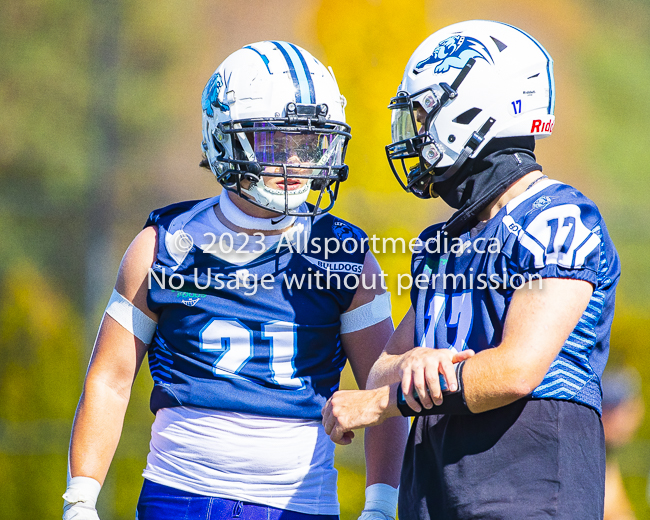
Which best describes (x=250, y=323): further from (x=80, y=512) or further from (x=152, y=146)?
(x=152, y=146)

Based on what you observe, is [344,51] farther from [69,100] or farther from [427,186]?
[427,186]

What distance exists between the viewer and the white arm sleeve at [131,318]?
2000 mm

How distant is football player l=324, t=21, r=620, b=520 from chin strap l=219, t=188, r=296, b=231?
0.42 m

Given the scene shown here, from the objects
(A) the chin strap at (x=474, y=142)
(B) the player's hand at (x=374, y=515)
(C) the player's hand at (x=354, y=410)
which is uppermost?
(A) the chin strap at (x=474, y=142)

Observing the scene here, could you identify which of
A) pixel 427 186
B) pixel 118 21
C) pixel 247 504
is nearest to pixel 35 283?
pixel 118 21

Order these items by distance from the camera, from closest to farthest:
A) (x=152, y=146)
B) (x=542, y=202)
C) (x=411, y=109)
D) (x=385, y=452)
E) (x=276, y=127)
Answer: (x=542, y=202) → (x=411, y=109) → (x=276, y=127) → (x=385, y=452) → (x=152, y=146)

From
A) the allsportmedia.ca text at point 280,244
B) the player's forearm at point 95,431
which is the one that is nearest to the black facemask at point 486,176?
the allsportmedia.ca text at point 280,244

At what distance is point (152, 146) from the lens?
161 inches

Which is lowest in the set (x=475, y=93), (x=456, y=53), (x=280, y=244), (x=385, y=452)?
(x=385, y=452)

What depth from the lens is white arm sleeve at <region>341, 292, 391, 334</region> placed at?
2.03 meters

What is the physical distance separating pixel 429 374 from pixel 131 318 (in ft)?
3.08

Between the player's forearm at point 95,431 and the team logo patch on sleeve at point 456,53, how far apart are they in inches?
49.5

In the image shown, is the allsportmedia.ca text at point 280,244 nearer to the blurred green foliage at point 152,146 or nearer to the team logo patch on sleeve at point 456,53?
the team logo patch on sleeve at point 456,53

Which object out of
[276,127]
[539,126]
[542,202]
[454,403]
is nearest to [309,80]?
[276,127]
